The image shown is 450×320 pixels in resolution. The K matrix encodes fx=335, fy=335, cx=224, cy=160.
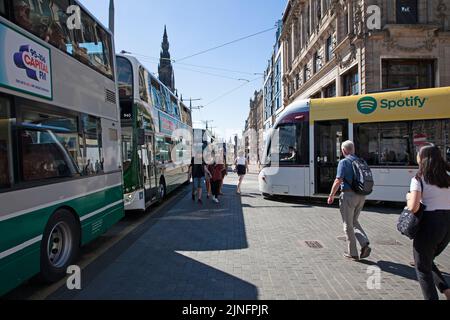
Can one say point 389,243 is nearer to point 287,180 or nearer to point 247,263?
point 247,263

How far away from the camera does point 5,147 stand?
3.40 meters

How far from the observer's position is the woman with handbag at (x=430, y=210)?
331cm

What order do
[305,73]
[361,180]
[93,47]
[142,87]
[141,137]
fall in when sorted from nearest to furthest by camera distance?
[361,180] → [93,47] → [141,137] → [142,87] → [305,73]

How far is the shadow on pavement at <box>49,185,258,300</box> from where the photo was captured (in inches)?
155

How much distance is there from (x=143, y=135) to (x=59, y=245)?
4138 mm

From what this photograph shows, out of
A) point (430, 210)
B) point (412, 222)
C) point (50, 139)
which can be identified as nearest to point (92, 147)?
point (50, 139)

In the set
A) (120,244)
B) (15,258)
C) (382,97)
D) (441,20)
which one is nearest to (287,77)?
(441,20)

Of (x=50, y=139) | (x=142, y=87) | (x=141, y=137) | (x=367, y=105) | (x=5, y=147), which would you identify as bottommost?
(x=5, y=147)

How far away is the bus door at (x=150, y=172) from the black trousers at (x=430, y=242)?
6.72m

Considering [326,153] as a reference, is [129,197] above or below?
below

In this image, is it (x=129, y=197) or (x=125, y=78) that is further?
(x=125, y=78)

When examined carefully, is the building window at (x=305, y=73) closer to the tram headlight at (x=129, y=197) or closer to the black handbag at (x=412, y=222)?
the tram headlight at (x=129, y=197)

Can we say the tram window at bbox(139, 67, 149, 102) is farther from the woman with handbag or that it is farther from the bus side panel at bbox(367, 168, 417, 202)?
the woman with handbag

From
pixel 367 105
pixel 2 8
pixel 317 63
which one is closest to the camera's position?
pixel 2 8
